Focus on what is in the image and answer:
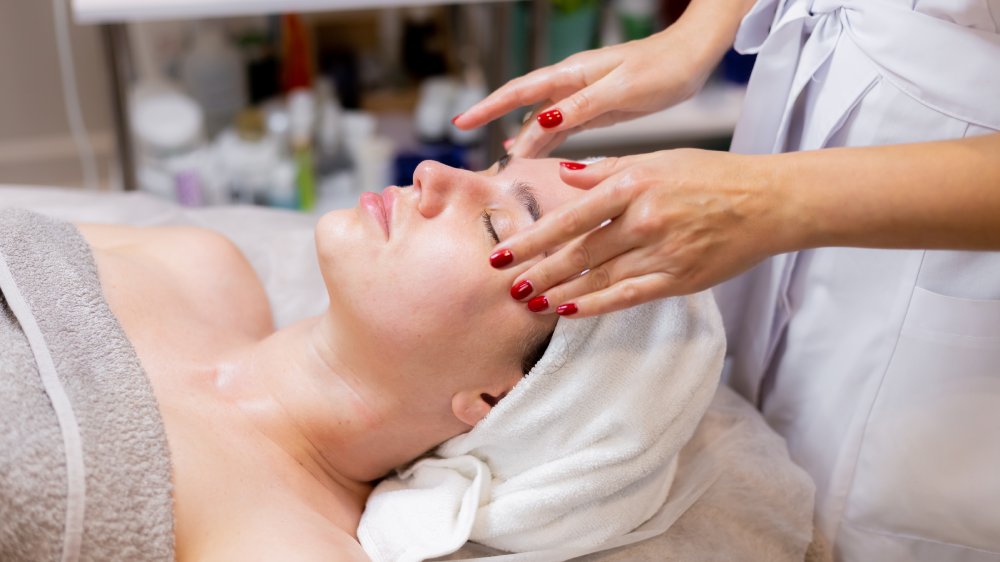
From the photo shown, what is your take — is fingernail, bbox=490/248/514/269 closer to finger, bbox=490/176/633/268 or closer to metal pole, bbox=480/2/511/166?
finger, bbox=490/176/633/268

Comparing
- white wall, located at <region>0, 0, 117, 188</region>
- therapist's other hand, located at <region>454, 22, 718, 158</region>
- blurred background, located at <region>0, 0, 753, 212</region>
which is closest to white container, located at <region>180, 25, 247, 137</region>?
blurred background, located at <region>0, 0, 753, 212</region>

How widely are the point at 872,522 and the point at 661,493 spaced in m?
0.29

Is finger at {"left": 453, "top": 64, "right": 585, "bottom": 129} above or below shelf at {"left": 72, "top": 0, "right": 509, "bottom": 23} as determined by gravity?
below

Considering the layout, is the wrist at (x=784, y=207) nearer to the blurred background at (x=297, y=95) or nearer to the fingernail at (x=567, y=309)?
the fingernail at (x=567, y=309)

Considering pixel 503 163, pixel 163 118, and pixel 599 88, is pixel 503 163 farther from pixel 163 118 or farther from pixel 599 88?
pixel 163 118

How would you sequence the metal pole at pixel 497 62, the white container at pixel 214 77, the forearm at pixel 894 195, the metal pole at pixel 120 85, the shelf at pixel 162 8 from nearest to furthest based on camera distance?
the forearm at pixel 894 195
the shelf at pixel 162 8
the metal pole at pixel 120 85
the metal pole at pixel 497 62
the white container at pixel 214 77

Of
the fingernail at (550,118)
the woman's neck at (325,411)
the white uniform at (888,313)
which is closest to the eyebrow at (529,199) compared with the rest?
the fingernail at (550,118)

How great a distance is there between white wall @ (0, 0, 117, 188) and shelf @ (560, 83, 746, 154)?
1337mm

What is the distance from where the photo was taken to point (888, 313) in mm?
1113

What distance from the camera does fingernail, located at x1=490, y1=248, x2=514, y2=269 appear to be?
0.94 m

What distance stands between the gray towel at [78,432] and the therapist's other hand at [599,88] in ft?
1.77

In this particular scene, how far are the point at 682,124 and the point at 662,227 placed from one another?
1.68 meters

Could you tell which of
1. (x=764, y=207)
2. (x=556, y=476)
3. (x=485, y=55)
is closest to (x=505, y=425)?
(x=556, y=476)

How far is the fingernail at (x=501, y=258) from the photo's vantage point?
3.07ft
